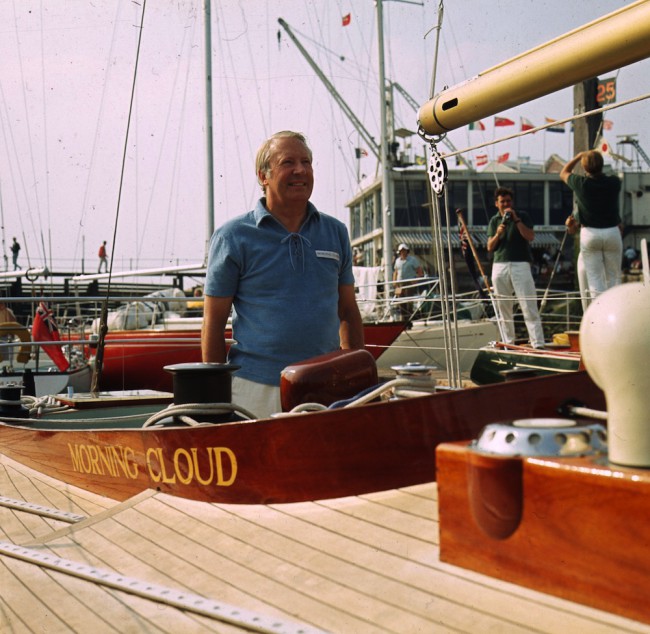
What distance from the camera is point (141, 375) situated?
11766 millimetres

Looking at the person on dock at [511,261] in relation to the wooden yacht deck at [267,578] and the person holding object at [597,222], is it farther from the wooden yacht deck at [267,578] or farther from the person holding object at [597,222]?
the wooden yacht deck at [267,578]

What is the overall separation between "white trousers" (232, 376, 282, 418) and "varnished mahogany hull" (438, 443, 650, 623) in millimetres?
1511

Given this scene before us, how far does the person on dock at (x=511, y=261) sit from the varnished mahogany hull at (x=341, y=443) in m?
5.04

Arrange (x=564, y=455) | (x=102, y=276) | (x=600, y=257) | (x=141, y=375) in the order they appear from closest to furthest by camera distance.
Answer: (x=564, y=455)
(x=600, y=257)
(x=141, y=375)
(x=102, y=276)

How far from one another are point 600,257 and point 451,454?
14.5 feet

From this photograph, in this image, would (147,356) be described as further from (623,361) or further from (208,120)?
(623,361)

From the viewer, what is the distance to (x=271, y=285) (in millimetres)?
2961

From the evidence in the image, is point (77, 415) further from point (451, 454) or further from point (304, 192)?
point (451, 454)

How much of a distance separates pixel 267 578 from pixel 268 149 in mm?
1738

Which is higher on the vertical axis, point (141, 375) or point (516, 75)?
point (516, 75)

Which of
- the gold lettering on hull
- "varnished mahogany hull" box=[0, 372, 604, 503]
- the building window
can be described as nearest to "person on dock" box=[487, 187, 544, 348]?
the gold lettering on hull

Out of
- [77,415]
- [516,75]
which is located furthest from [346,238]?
[77,415]

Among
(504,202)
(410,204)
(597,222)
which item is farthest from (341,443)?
(410,204)

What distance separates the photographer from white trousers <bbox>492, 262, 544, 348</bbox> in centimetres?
691
